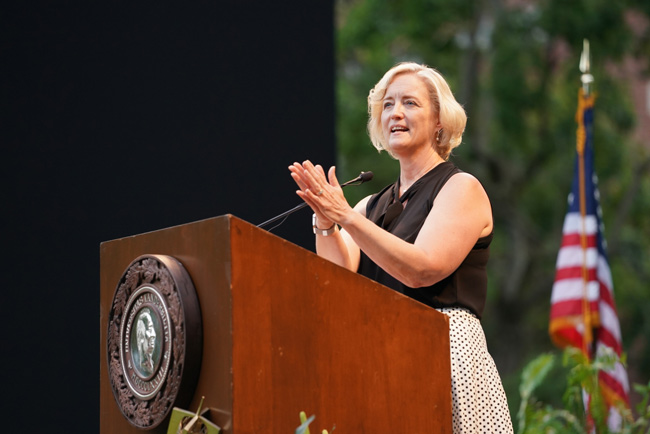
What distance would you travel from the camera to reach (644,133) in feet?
64.4

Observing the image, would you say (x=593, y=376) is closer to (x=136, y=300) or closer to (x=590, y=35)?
(x=136, y=300)

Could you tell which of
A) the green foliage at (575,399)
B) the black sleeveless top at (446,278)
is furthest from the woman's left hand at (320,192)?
the green foliage at (575,399)

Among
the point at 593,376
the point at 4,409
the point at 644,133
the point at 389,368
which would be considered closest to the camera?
the point at 389,368

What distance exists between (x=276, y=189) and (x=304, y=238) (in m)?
0.24

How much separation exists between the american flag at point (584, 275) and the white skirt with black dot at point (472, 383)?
3.92 metres

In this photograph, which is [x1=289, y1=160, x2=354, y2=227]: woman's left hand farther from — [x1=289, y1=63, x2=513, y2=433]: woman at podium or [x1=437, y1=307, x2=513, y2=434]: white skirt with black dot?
[x1=437, y1=307, x2=513, y2=434]: white skirt with black dot

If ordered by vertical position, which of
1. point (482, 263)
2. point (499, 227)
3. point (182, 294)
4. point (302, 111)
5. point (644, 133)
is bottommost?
point (182, 294)

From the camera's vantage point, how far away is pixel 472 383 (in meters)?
2.12

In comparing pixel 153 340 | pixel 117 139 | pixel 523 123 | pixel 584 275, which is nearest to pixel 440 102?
pixel 153 340

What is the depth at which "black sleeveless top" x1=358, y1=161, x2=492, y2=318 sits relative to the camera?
223 centimetres

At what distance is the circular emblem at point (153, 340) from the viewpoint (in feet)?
5.64

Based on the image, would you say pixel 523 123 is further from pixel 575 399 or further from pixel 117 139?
pixel 575 399

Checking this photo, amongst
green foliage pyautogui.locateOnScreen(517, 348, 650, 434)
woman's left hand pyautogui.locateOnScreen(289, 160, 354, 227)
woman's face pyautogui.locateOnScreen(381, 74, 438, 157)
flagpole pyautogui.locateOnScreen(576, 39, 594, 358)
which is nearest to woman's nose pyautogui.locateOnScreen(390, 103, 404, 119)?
woman's face pyautogui.locateOnScreen(381, 74, 438, 157)

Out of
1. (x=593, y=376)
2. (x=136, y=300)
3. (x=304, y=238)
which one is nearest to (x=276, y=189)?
(x=304, y=238)
